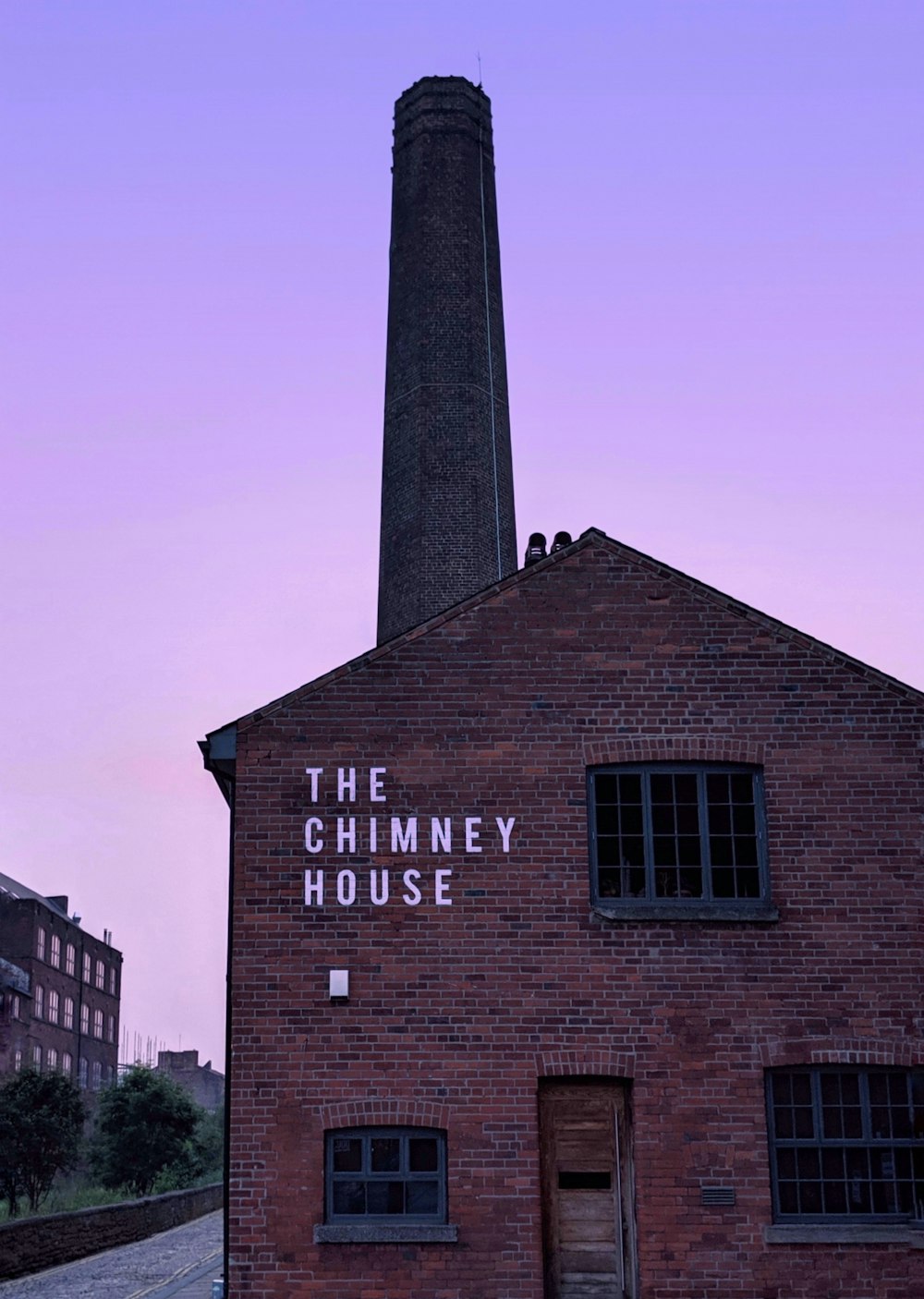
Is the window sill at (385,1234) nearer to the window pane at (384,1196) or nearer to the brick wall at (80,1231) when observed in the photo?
the window pane at (384,1196)

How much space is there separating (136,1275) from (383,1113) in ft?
50.9

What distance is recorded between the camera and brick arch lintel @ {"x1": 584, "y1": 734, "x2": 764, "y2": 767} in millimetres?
15672

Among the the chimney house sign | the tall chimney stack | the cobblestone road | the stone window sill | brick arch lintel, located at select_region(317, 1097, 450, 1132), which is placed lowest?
the cobblestone road

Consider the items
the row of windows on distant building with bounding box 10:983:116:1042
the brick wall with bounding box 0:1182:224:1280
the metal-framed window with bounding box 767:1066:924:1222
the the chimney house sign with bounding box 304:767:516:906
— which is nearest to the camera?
the metal-framed window with bounding box 767:1066:924:1222

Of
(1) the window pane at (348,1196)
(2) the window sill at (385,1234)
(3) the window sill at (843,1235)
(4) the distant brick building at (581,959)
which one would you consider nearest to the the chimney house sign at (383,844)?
(4) the distant brick building at (581,959)

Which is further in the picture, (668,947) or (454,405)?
(454,405)

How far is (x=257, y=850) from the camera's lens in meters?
15.4

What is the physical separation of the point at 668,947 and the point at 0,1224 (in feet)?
54.6

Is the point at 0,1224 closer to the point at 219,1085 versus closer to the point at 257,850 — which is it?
the point at 257,850

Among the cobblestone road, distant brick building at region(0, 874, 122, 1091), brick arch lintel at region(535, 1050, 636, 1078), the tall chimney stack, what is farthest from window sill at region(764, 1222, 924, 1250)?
distant brick building at region(0, 874, 122, 1091)

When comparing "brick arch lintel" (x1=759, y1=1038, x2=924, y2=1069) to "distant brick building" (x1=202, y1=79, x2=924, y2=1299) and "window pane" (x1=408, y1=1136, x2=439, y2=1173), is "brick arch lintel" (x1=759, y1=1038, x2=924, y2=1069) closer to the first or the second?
"distant brick building" (x1=202, y1=79, x2=924, y2=1299)

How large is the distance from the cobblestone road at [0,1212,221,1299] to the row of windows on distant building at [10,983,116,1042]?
17.3m

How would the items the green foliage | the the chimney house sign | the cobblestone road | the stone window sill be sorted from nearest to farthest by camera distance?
the stone window sill
the the chimney house sign
the cobblestone road
the green foliage

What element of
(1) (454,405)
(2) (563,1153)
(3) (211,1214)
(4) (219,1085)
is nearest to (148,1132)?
(3) (211,1214)
